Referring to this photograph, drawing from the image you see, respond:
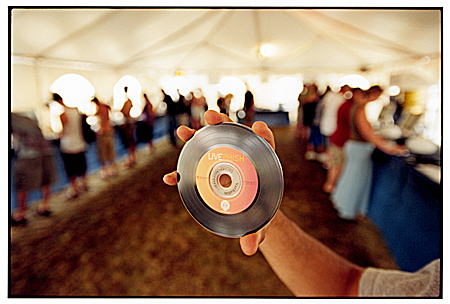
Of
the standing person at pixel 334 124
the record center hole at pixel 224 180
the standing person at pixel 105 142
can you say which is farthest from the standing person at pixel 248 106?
the record center hole at pixel 224 180

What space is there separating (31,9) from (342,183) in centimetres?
232

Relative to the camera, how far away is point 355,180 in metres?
1.93

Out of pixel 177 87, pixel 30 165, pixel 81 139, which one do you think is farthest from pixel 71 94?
pixel 177 87

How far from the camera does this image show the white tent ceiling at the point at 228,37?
4.25 feet

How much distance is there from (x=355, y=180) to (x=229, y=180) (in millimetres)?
1721

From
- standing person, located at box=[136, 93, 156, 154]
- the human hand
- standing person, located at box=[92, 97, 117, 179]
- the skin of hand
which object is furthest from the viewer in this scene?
standing person, located at box=[136, 93, 156, 154]

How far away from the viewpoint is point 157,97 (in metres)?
2.93

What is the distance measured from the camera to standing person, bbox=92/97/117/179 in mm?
2498

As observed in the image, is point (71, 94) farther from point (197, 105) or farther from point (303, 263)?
point (303, 263)

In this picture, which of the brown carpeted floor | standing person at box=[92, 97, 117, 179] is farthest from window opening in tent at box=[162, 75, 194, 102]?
the brown carpeted floor

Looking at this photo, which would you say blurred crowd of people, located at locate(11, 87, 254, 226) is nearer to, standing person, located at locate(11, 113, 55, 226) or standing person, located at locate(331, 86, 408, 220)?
standing person, located at locate(11, 113, 55, 226)

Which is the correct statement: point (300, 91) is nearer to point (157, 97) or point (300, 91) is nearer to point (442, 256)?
point (157, 97)

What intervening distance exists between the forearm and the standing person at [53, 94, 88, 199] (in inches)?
81.6

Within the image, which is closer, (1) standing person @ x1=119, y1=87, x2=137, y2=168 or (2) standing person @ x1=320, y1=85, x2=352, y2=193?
(2) standing person @ x1=320, y1=85, x2=352, y2=193
